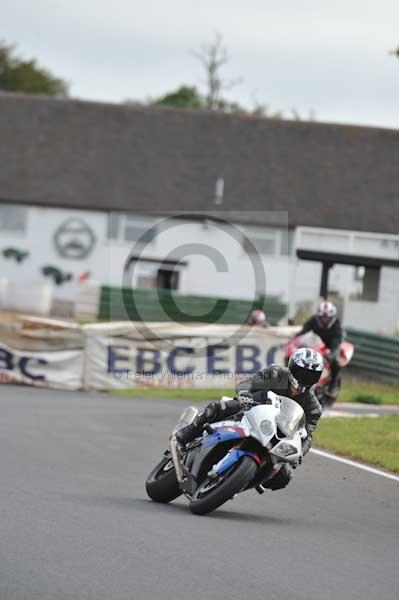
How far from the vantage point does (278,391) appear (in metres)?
10.7

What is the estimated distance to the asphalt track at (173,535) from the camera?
290 inches

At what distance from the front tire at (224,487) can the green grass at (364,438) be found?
5.11m

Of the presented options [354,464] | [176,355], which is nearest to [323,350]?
[176,355]

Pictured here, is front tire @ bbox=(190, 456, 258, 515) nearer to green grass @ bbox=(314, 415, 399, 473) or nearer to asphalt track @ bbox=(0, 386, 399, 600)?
asphalt track @ bbox=(0, 386, 399, 600)

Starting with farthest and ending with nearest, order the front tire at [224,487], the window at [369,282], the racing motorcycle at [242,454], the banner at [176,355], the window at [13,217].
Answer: the window at [13,217] → the window at [369,282] → the banner at [176,355] → the racing motorcycle at [242,454] → the front tire at [224,487]

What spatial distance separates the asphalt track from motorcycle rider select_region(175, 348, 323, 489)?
2.06 ft

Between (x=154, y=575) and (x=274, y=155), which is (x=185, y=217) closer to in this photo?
(x=274, y=155)

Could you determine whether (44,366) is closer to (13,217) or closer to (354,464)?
(354,464)

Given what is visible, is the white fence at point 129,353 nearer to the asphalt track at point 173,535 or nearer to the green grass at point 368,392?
the green grass at point 368,392

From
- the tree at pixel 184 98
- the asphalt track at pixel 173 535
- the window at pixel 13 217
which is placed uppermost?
the tree at pixel 184 98

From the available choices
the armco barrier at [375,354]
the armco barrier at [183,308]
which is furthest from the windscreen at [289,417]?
the armco barrier at [183,308]

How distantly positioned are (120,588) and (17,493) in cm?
374

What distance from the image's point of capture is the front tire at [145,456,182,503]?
1095cm

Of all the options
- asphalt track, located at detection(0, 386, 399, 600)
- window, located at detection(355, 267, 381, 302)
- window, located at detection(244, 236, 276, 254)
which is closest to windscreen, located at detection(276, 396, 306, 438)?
asphalt track, located at detection(0, 386, 399, 600)
